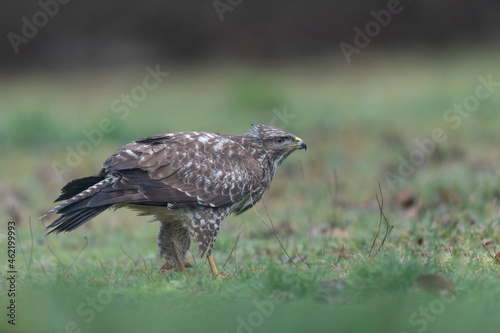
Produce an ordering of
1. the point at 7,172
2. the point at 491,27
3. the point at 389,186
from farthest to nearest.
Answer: the point at 491,27 → the point at 7,172 → the point at 389,186

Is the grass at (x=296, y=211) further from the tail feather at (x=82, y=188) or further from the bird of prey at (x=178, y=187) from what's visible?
the tail feather at (x=82, y=188)

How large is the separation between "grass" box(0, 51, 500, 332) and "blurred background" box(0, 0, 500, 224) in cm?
6

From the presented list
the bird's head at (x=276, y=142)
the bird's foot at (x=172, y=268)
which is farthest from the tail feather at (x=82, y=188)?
the bird's head at (x=276, y=142)

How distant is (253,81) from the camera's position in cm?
1628

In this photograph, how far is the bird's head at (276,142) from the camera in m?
7.46

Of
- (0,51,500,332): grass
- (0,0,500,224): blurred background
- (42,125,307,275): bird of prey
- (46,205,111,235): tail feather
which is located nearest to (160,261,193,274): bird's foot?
(42,125,307,275): bird of prey

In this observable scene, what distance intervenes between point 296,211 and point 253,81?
6587mm

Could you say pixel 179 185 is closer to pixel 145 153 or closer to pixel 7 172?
pixel 145 153

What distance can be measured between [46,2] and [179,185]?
1580 centimetres

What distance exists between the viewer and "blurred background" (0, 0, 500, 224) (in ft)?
39.9

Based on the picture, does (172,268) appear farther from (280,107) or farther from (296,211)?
(280,107)

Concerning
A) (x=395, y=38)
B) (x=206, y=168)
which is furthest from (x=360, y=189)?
(x=395, y=38)

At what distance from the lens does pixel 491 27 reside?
19953 mm

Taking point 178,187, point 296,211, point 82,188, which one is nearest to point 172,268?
point 178,187
